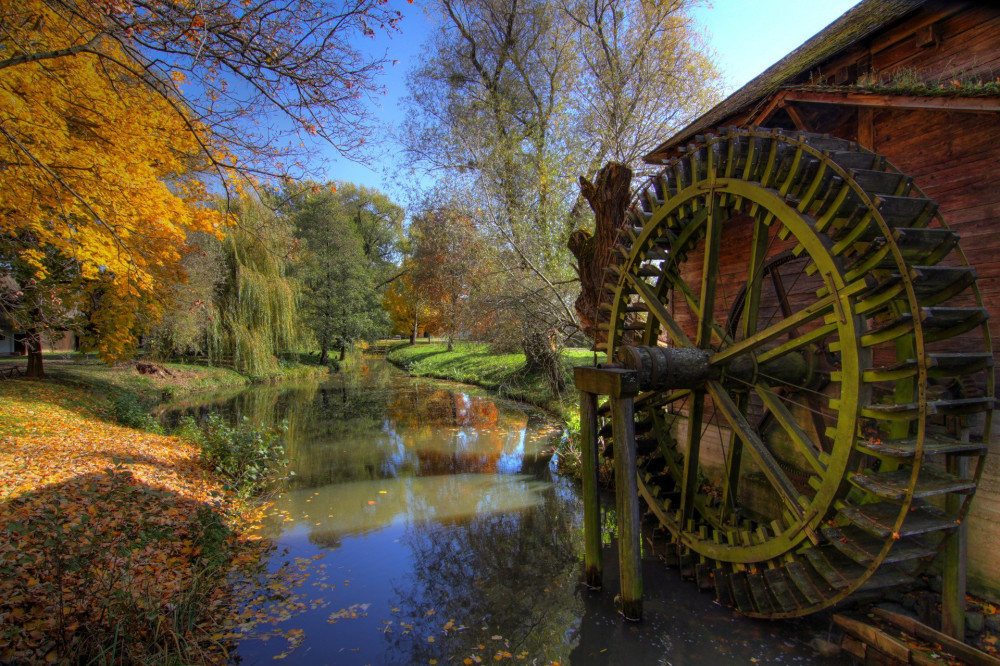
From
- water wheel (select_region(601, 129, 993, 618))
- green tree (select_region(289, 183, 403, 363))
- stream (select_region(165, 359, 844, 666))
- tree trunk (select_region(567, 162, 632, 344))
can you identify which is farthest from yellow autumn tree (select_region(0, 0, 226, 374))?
green tree (select_region(289, 183, 403, 363))

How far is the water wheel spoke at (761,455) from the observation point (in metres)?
3.51

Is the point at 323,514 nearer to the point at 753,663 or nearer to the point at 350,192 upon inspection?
the point at 753,663

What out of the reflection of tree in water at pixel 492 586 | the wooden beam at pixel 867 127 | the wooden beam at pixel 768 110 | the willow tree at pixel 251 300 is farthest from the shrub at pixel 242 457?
the willow tree at pixel 251 300

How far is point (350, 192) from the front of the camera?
35.6m

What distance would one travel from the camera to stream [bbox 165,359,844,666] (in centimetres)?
362

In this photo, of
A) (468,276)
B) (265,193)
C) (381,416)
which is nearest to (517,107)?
(468,276)

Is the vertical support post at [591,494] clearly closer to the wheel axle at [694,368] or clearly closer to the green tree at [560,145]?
the wheel axle at [694,368]

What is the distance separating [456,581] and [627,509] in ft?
6.50

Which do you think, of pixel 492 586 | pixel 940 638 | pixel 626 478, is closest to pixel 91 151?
pixel 492 586

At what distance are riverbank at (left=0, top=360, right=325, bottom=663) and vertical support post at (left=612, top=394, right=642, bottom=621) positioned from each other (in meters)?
2.93

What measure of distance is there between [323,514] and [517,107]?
1272 cm

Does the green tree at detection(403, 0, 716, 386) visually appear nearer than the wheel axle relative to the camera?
No

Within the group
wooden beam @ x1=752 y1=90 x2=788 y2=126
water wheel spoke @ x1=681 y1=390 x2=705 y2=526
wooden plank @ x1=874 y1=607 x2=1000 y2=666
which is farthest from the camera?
water wheel spoke @ x1=681 y1=390 x2=705 y2=526

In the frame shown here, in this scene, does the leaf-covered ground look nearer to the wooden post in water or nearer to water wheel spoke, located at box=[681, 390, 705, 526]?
the wooden post in water
